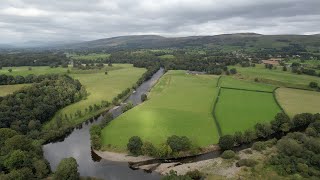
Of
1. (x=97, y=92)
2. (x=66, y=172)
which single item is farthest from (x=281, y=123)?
(x=97, y=92)

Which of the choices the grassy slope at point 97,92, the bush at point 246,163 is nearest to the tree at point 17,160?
the grassy slope at point 97,92

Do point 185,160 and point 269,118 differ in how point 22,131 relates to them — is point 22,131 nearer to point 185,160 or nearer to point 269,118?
point 185,160

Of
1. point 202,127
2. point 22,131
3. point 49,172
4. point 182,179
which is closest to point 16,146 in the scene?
point 49,172

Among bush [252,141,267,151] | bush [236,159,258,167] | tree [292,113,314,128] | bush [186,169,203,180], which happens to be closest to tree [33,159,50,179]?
bush [186,169,203,180]

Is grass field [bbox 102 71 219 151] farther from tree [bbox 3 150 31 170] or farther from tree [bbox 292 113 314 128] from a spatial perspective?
tree [bbox 292 113 314 128]

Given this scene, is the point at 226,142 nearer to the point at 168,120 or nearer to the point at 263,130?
the point at 263,130
